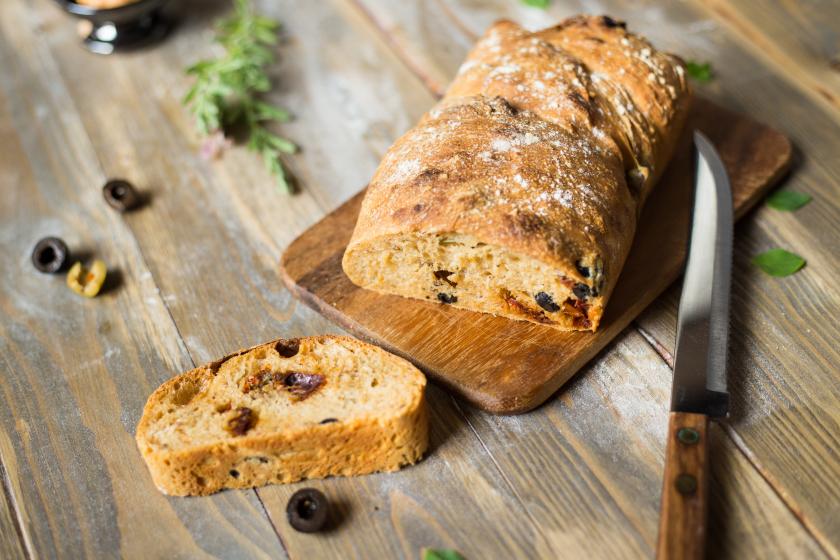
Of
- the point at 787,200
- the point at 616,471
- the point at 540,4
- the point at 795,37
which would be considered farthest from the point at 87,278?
the point at 795,37

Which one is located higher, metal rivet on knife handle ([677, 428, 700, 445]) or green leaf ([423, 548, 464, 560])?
metal rivet on knife handle ([677, 428, 700, 445])

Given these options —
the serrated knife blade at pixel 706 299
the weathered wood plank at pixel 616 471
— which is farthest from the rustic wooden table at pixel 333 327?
the serrated knife blade at pixel 706 299

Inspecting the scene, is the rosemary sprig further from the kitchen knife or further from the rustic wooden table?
the kitchen knife

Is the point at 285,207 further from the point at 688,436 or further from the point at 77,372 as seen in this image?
the point at 688,436

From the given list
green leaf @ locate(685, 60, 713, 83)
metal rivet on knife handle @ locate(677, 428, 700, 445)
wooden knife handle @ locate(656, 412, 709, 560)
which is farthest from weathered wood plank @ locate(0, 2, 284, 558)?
green leaf @ locate(685, 60, 713, 83)

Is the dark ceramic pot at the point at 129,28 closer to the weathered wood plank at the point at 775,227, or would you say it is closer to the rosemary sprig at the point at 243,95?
the rosemary sprig at the point at 243,95

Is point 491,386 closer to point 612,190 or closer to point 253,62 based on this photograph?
point 612,190
